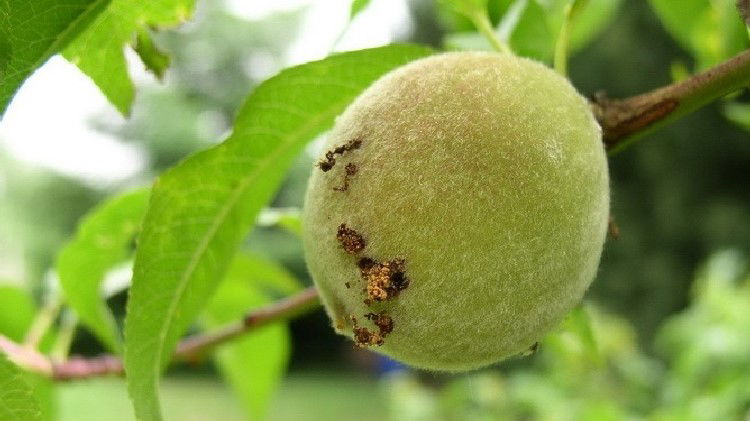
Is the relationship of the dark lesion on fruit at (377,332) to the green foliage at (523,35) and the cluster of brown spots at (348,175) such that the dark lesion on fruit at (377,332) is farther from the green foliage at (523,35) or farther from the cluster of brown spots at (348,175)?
the green foliage at (523,35)

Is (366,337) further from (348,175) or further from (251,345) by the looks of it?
(251,345)

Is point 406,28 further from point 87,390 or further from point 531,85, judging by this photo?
point 531,85

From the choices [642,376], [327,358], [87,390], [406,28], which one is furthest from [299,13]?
[642,376]

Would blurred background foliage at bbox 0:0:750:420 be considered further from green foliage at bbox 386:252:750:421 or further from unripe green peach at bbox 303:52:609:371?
unripe green peach at bbox 303:52:609:371

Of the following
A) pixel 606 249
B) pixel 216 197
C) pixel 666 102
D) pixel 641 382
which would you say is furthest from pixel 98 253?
pixel 641 382

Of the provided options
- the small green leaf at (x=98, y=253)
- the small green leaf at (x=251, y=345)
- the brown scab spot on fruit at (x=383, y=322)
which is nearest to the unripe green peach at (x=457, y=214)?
the brown scab spot on fruit at (x=383, y=322)
